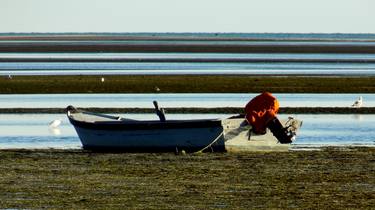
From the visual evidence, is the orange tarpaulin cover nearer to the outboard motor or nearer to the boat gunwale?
the outboard motor

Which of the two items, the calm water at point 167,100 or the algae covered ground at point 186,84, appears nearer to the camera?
the calm water at point 167,100

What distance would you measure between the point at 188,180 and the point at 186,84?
3260 cm

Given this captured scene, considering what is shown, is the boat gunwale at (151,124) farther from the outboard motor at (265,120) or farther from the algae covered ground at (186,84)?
the algae covered ground at (186,84)

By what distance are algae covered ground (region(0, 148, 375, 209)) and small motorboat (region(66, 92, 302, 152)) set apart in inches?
16.7

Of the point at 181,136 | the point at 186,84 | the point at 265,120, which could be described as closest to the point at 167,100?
the point at 186,84

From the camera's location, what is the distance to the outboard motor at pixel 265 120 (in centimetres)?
2705

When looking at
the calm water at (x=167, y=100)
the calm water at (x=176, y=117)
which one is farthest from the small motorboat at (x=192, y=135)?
the calm water at (x=167, y=100)

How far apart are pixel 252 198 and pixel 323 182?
2642mm

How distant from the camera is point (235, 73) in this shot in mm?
65062

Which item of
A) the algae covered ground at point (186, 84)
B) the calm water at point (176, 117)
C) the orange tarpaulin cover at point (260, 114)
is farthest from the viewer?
the algae covered ground at point (186, 84)

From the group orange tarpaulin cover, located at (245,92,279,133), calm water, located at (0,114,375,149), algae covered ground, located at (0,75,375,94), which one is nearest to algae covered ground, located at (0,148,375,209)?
orange tarpaulin cover, located at (245,92,279,133)

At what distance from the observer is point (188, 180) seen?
21922 millimetres

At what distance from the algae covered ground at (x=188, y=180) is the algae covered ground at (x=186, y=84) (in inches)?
928

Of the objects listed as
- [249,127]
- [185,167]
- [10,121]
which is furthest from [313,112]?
[185,167]
